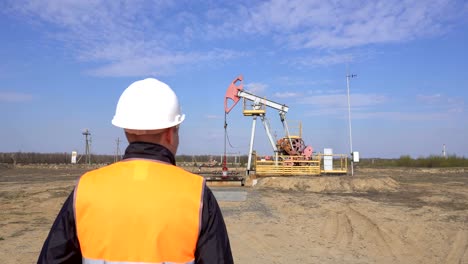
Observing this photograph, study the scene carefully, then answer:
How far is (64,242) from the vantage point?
1.78 meters

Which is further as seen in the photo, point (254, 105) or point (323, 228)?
point (254, 105)

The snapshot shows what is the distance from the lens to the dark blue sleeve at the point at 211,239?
1755 millimetres

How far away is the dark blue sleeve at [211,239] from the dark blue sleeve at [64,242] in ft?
1.76

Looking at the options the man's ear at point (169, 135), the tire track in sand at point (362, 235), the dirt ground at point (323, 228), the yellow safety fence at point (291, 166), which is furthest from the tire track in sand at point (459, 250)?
the yellow safety fence at point (291, 166)

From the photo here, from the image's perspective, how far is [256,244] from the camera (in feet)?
28.6

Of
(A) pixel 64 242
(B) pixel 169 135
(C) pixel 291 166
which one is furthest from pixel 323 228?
(C) pixel 291 166

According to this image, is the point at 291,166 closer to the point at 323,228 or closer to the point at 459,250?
the point at 323,228

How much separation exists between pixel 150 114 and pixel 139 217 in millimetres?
512

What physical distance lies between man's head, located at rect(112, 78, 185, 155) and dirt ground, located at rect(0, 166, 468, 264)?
19.4 feet

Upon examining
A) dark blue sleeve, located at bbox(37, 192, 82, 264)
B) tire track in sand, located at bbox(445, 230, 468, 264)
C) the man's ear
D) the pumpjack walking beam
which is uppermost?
the pumpjack walking beam

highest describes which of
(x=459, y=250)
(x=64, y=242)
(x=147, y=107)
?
(x=147, y=107)

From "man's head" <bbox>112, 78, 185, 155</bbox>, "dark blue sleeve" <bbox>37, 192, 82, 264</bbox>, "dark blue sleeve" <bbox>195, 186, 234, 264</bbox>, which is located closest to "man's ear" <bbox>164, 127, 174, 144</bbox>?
"man's head" <bbox>112, 78, 185, 155</bbox>

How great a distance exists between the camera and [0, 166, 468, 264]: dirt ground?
26.1 feet

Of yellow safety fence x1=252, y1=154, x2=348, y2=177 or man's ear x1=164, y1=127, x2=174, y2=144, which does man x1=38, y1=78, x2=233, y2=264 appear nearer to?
man's ear x1=164, y1=127, x2=174, y2=144
